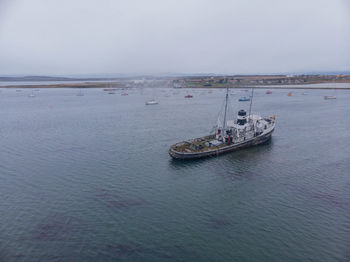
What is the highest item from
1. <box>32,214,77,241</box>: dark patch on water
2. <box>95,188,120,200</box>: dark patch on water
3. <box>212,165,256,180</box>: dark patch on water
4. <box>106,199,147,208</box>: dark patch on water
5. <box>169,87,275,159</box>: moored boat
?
<box>169,87,275,159</box>: moored boat

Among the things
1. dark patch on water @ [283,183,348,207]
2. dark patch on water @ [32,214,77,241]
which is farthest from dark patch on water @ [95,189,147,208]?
dark patch on water @ [283,183,348,207]

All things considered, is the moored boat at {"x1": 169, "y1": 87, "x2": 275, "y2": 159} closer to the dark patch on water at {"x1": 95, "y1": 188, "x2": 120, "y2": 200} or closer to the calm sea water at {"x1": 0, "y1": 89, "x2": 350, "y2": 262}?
the calm sea water at {"x1": 0, "y1": 89, "x2": 350, "y2": 262}

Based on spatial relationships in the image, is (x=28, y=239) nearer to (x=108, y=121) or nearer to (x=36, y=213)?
(x=36, y=213)

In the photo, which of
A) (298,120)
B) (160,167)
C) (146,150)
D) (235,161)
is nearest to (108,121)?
(146,150)

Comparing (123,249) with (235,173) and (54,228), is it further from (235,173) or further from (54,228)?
(235,173)

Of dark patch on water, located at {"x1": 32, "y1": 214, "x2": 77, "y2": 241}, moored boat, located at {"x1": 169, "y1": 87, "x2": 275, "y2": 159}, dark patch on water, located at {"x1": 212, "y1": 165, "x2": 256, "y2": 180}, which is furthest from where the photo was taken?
moored boat, located at {"x1": 169, "y1": 87, "x2": 275, "y2": 159}

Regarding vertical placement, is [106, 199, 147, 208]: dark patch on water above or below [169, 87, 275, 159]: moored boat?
below

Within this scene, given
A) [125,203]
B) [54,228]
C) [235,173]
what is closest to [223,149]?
[235,173]

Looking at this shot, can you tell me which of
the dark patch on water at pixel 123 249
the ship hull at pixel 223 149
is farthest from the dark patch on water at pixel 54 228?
the ship hull at pixel 223 149
